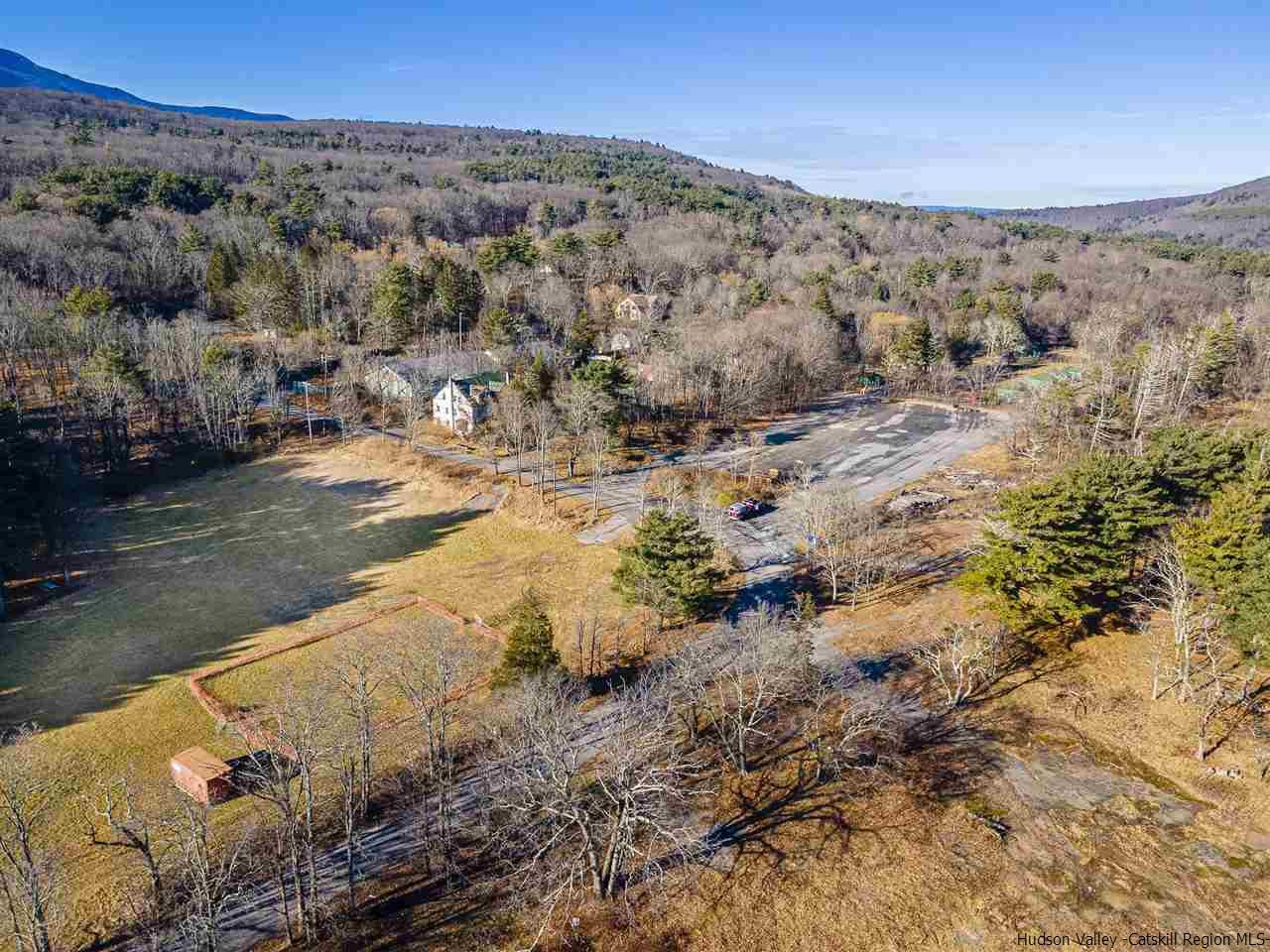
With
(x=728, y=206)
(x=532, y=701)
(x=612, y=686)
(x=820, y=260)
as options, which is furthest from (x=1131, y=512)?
(x=728, y=206)

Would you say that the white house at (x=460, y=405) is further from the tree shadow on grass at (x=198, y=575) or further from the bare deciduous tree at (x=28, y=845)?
the bare deciduous tree at (x=28, y=845)

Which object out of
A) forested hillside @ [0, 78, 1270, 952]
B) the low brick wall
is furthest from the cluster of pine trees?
the low brick wall

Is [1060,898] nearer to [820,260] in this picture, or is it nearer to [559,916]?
[559,916]

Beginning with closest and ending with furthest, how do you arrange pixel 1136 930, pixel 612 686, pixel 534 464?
pixel 1136 930 < pixel 612 686 < pixel 534 464

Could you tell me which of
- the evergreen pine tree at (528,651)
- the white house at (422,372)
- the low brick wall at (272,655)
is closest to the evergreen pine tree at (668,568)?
the evergreen pine tree at (528,651)

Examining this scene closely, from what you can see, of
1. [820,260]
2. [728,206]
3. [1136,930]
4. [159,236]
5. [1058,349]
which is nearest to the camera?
[1136,930]

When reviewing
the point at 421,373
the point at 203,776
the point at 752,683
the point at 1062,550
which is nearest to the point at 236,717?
the point at 203,776
